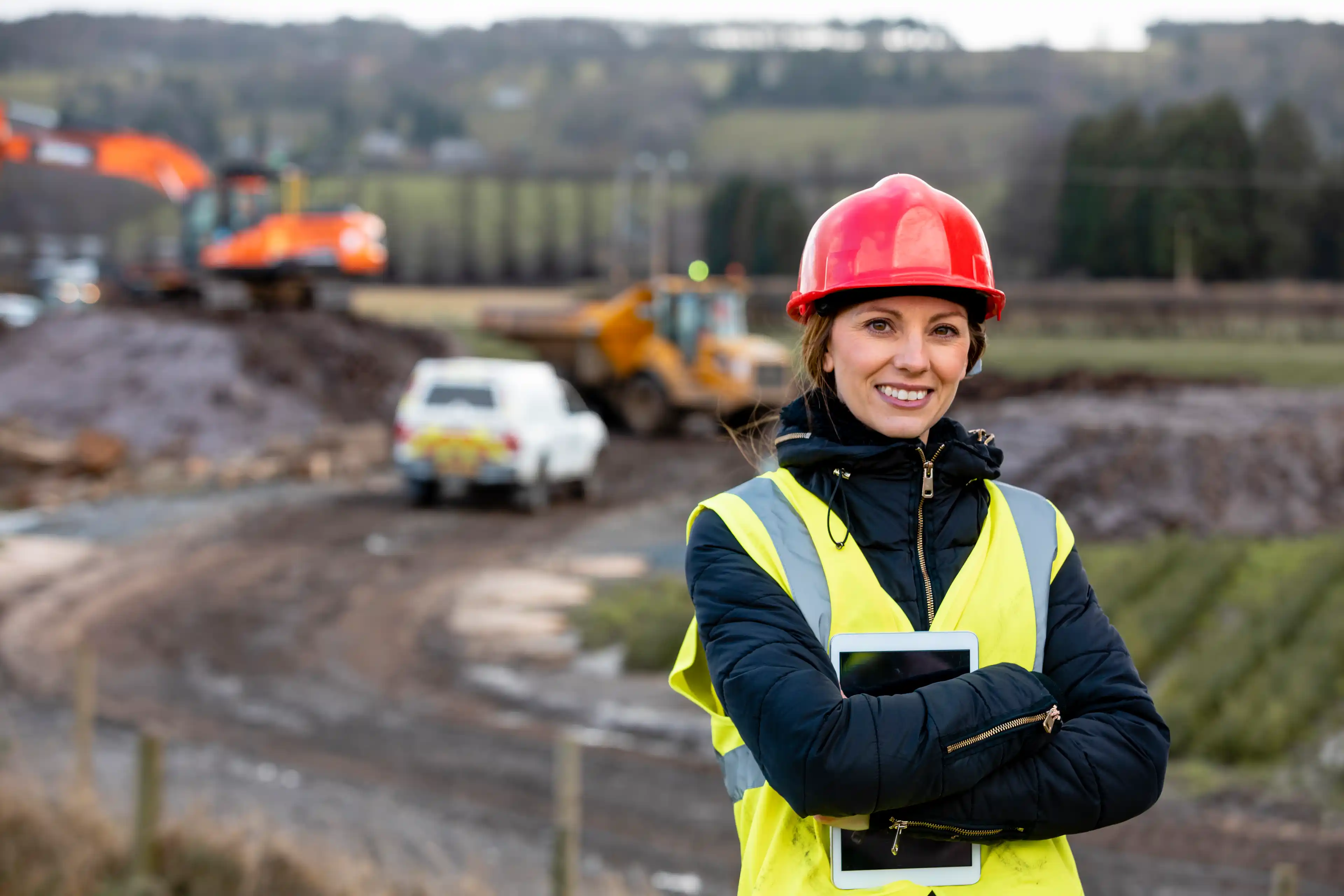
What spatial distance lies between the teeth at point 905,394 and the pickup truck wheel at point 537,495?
703 inches

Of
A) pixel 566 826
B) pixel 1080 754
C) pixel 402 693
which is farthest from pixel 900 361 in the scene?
pixel 402 693

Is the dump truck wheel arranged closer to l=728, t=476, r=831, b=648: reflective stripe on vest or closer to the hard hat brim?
the hard hat brim

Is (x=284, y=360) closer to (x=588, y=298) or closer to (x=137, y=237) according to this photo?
(x=588, y=298)

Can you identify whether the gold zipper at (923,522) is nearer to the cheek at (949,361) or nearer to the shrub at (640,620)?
the cheek at (949,361)

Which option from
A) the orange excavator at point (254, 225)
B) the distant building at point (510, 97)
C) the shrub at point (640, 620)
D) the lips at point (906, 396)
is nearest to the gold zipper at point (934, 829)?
the lips at point (906, 396)

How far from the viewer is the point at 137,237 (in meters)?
95.1

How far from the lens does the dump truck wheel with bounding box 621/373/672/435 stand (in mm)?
28547

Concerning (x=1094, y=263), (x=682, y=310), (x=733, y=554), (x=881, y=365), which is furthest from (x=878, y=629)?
(x=1094, y=263)

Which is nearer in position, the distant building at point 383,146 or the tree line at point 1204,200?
the tree line at point 1204,200

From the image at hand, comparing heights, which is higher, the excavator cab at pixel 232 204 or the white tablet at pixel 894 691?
the white tablet at pixel 894 691

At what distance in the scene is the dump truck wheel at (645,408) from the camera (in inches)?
1124

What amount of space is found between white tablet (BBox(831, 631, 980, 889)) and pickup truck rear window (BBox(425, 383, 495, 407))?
56.1ft

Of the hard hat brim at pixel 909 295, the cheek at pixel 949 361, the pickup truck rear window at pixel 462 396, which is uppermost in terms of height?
the hard hat brim at pixel 909 295

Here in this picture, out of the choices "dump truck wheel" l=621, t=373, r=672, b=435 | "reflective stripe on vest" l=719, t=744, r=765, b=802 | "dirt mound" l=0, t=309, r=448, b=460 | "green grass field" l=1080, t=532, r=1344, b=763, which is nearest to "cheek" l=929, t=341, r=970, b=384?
"reflective stripe on vest" l=719, t=744, r=765, b=802
